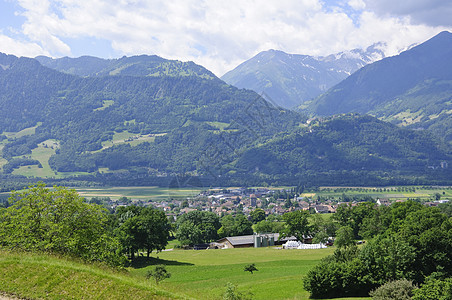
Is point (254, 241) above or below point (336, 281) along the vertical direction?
below

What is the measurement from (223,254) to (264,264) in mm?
14938

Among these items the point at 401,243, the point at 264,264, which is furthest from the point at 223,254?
the point at 401,243

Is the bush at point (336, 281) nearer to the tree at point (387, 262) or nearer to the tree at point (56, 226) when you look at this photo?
the tree at point (387, 262)

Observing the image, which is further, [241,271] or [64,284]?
[241,271]

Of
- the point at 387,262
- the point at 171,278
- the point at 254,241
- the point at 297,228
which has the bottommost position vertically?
the point at 254,241

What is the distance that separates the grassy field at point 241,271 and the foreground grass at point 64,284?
10851 millimetres

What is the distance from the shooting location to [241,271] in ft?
152

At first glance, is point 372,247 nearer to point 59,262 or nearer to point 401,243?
point 401,243

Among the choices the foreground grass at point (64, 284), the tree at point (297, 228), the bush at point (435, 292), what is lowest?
the tree at point (297, 228)

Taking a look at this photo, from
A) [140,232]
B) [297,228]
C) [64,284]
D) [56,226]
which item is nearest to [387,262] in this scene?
[56,226]

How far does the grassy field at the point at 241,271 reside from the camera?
33094mm

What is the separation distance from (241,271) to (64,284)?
33.7 meters

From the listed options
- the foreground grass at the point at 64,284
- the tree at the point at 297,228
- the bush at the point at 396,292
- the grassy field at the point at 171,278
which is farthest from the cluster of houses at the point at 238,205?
the foreground grass at the point at 64,284

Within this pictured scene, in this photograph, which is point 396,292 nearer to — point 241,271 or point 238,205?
point 241,271
